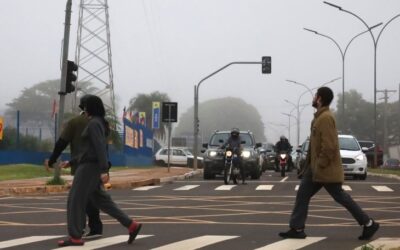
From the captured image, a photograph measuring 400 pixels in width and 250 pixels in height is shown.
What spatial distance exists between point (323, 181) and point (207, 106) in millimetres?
175398

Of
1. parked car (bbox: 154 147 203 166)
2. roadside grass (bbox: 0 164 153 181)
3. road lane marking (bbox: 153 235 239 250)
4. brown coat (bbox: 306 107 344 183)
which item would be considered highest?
parked car (bbox: 154 147 203 166)

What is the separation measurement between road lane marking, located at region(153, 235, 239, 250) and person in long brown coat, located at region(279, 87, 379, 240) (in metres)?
0.83

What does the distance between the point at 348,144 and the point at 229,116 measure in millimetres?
153753

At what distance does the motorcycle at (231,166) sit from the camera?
2216 cm

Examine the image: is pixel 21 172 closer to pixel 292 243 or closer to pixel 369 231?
pixel 292 243

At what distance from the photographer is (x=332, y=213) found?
1322 centimetres

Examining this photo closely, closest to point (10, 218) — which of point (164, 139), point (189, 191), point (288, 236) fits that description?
point (288, 236)

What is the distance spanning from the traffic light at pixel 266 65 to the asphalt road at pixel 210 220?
2136 cm

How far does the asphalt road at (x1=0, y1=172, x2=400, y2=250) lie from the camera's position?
930 cm

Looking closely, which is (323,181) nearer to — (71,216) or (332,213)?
(71,216)

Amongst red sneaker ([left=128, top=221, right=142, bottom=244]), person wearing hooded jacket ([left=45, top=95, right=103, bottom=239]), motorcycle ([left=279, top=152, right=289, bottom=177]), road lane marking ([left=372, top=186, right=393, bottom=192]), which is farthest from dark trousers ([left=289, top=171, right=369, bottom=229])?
motorcycle ([left=279, top=152, right=289, bottom=177])

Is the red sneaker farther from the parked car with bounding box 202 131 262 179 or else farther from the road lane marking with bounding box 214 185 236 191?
the parked car with bounding box 202 131 262 179

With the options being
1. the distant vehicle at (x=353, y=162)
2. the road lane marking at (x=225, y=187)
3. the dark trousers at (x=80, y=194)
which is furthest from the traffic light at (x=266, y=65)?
the dark trousers at (x=80, y=194)

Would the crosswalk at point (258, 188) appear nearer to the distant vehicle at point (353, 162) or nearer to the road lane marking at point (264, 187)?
the road lane marking at point (264, 187)
